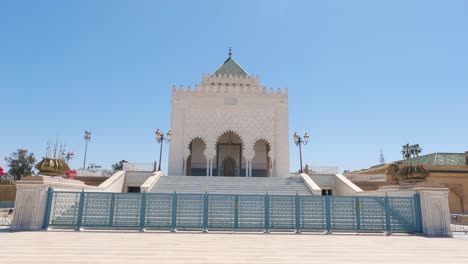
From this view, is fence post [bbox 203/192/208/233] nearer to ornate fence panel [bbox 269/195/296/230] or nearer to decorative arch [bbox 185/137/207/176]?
ornate fence panel [bbox 269/195/296/230]

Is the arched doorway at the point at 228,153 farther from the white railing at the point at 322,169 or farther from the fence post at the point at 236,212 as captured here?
the fence post at the point at 236,212

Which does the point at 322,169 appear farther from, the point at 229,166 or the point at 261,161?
the point at 229,166

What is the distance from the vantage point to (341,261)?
12.8 feet

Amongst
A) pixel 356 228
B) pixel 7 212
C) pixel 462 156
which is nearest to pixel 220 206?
pixel 356 228

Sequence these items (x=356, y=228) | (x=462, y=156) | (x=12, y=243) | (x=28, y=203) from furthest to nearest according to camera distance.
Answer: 1. (x=462, y=156)
2. (x=356, y=228)
3. (x=28, y=203)
4. (x=12, y=243)

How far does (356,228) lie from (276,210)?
193cm

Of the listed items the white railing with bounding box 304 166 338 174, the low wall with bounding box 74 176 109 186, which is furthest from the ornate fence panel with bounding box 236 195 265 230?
the low wall with bounding box 74 176 109 186

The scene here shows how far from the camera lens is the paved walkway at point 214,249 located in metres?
3.90

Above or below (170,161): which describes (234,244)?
below

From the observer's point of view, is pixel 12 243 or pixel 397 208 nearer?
pixel 12 243

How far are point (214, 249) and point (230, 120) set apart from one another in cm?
1467

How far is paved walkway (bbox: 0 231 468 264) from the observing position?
154 inches

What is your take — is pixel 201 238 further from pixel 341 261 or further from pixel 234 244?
pixel 341 261

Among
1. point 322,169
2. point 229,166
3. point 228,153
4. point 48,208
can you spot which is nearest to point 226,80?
point 228,153
